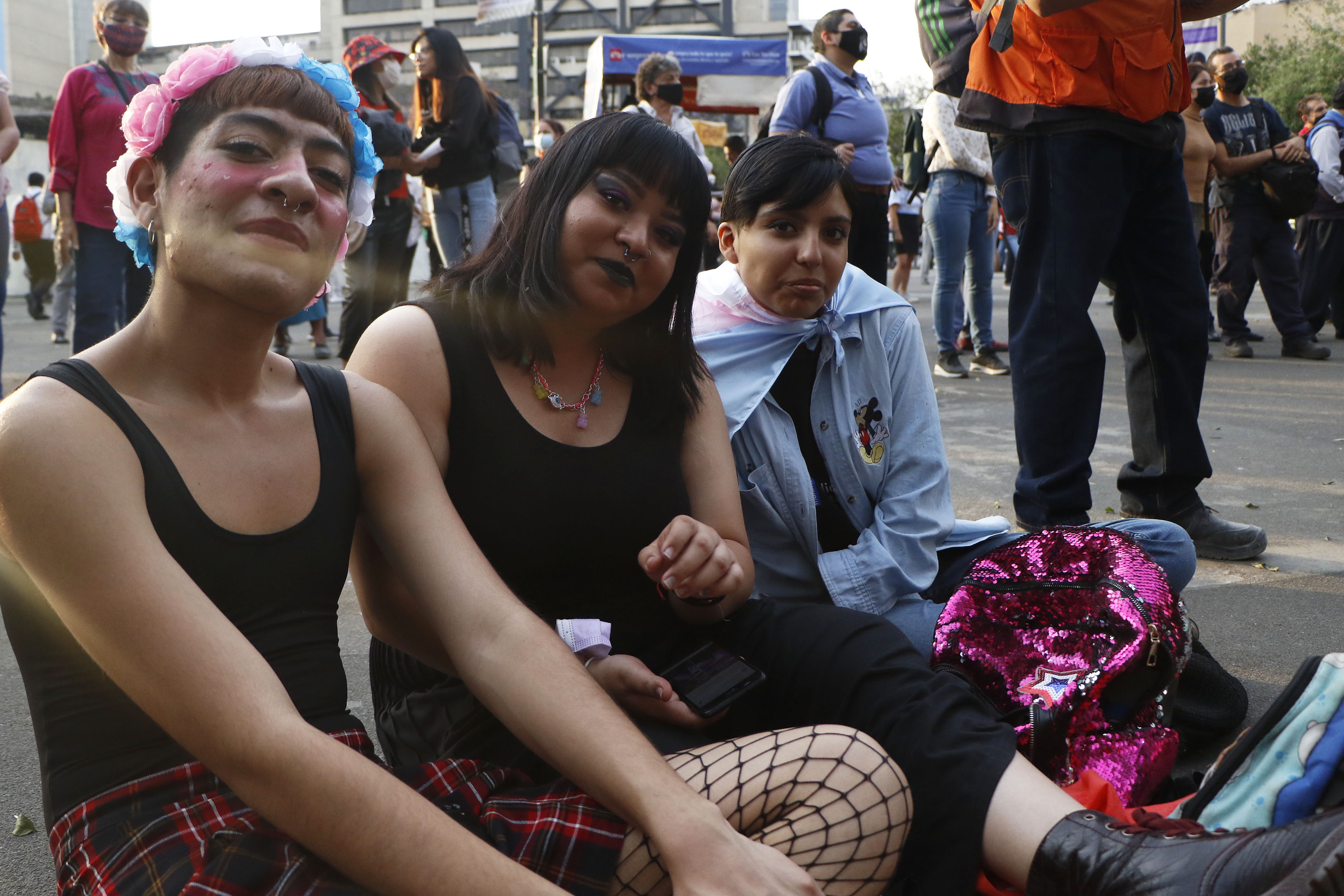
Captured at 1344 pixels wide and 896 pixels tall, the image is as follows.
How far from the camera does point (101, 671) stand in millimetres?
1437

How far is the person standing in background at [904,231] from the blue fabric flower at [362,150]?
31.1 ft

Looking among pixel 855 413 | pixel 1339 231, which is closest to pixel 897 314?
pixel 855 413

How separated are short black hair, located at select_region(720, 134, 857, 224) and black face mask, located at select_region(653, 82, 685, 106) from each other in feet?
15.9

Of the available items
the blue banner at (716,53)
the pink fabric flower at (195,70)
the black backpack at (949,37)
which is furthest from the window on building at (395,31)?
the pink fabric flower at (195,70)

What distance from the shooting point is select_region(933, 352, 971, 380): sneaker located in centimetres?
763

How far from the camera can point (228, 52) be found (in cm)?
159

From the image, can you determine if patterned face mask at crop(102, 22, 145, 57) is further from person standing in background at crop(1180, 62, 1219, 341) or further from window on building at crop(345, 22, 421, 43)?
window on building at crop(345, 22, 421, 43)

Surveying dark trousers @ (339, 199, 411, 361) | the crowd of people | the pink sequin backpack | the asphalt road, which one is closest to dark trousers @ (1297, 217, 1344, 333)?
the asphalt road

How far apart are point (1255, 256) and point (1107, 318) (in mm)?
2249

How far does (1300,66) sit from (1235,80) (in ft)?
79.5

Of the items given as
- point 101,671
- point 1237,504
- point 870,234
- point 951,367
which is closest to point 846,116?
point 870,234

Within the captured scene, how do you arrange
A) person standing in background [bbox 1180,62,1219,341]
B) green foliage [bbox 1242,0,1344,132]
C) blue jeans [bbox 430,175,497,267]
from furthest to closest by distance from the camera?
green foliage [bbox 1242,0,1344,132] → person standing in background [bbox 1180,62,1219,341] → blue jeans [bbox 430,175,497,267]

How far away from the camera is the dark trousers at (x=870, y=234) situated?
20.5 feet

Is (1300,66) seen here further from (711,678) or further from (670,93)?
(711,678)
